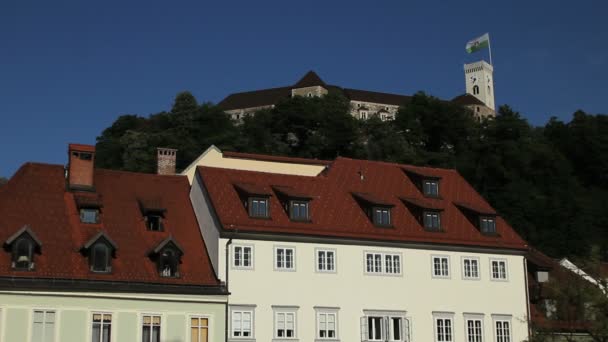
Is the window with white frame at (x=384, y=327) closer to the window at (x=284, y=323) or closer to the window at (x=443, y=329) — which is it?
the window at (x=443, y=329)

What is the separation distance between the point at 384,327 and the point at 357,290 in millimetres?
2020

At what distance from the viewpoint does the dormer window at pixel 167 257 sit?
36062 mm

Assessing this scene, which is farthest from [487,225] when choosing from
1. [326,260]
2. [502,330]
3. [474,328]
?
[326,260]

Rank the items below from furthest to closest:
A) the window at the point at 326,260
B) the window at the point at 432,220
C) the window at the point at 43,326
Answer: the window at the point at 432,220
the window at the point at 326,260
the window at the point at 43,326

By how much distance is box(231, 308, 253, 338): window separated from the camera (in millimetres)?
36750

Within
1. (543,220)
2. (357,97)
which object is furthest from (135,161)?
(357,97)

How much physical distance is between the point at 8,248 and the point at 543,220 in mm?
64084

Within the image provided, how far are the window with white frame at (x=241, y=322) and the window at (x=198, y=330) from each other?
1.09 m

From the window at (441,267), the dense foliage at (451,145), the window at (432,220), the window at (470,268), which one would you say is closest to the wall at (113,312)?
the window at (441,267)

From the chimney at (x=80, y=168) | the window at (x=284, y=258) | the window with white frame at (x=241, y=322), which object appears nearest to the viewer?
the window with white frame at (x=241, y=322)

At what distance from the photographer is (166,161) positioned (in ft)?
152

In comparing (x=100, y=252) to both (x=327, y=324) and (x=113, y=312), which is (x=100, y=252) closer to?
(x=113, y=312)

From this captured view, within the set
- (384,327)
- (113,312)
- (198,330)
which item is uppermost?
(113,312)

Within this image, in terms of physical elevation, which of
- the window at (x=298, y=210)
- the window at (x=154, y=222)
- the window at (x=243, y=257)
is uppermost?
the window at (x=298, y=210)
